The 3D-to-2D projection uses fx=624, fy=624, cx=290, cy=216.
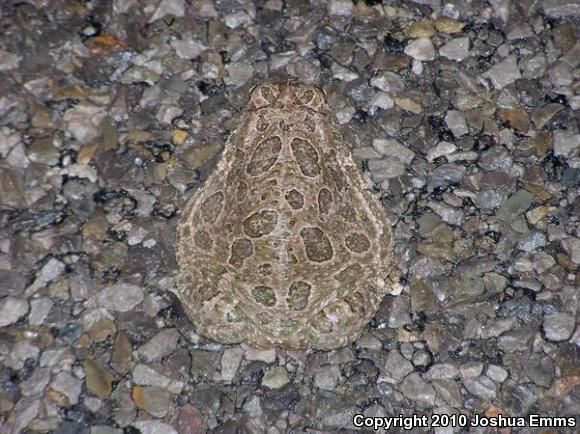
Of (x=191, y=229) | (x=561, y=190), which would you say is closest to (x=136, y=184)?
(x=191, y=229)

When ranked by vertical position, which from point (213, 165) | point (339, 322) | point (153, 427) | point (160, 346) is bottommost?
point (153, 427)

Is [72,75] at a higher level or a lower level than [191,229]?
higher

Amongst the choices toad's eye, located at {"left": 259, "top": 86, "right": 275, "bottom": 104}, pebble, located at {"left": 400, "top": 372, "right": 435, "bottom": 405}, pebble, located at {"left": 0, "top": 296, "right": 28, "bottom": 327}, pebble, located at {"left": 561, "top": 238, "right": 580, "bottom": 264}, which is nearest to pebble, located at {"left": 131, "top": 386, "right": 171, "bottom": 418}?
pebble, located at {"left": 0, "top": 296, "right": 28, "bottom": 327}

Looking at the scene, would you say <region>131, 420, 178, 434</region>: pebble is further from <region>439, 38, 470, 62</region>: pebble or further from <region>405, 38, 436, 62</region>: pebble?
<region>439, 38, 470, 62</region>: pebble

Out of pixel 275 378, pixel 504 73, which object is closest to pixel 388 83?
pixel 504 73

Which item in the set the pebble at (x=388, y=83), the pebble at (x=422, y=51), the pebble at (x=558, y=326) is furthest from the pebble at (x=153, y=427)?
the pebble at (x=422, y=51)

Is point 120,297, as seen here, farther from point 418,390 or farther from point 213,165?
point 418,390

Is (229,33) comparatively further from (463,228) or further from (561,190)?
Answer: (561,190)
